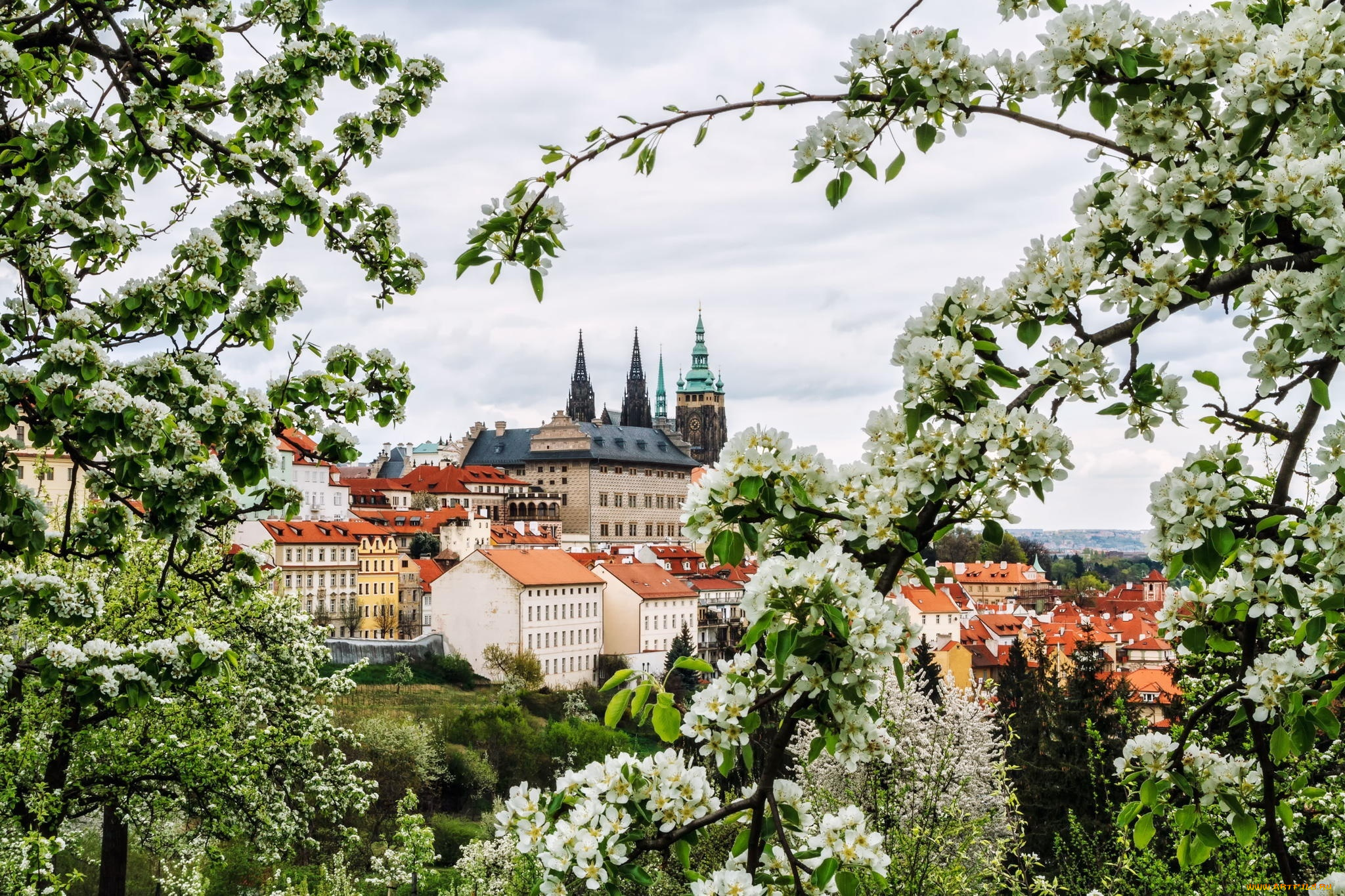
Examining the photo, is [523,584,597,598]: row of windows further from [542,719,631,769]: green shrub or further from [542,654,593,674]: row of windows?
[542,719,631,769]: green shrub

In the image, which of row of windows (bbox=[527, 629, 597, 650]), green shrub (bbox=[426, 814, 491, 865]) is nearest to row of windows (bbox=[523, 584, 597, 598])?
row of windows (bbox=[527, 629, 597, 650])

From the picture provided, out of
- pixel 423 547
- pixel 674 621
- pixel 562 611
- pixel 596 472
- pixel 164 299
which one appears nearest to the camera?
pixel 164 299

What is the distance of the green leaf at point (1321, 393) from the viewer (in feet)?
7.50

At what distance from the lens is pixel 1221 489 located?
2.30 metres

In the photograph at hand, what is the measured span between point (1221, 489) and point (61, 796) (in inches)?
579

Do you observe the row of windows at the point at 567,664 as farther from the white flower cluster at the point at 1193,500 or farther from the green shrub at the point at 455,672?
the white flower cluster at the point at 1193,500

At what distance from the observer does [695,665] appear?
2221 mm

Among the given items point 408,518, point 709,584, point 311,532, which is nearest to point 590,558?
point 709,584

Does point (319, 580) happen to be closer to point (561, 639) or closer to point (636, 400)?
point (561, 639)

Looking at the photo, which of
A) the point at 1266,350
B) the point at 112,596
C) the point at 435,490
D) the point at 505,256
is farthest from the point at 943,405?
the point at 435,490

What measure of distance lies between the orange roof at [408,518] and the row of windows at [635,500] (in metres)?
27.2

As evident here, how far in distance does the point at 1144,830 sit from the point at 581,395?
15010cm

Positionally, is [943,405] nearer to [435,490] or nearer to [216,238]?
[216,238]

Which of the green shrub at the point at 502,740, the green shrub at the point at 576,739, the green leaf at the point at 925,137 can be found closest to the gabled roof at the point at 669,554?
the green shrub at the point at 502,740
